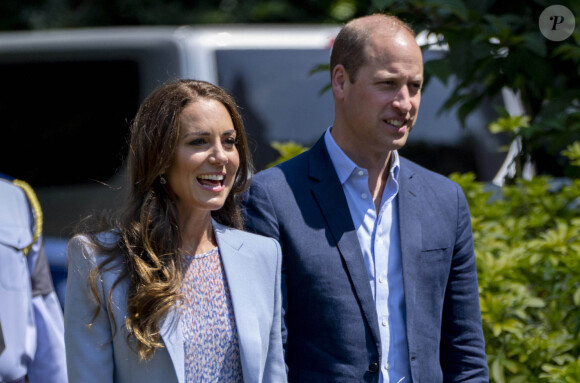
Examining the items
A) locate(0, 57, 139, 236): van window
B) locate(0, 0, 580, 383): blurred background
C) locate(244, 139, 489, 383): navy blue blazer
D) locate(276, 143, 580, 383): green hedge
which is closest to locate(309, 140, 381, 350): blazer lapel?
locate(244, 139, 489, 383): navy blue blazer

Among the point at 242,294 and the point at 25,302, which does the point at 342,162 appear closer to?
the point at 242,294

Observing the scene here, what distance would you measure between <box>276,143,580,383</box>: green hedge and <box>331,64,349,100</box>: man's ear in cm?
116

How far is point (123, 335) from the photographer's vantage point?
2.58m

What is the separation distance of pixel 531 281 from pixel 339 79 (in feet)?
4.90

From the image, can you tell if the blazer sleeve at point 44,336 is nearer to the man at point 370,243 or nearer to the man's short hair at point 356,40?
the man at point 370,243

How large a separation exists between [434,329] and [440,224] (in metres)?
0.36

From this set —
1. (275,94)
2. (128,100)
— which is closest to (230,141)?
(275,94)

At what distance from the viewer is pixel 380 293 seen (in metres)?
2.94

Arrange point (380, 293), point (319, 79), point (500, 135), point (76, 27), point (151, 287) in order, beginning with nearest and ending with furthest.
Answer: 1. point (151, 287)
2. point (380, 293)
3. point (319, 79)
4. point (500, 135)
5. point (76, 27)

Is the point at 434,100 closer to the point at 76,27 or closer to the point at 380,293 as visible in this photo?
the point at 380,293

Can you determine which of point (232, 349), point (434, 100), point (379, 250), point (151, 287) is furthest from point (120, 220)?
point (434, 100)

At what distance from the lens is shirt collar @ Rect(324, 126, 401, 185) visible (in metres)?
3.04

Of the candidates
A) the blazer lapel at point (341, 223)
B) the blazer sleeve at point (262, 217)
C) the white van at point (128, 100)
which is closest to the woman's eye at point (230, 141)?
the blazer sleeve at point (262, 217)

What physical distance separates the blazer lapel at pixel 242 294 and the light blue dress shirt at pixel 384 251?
0.41 metres
